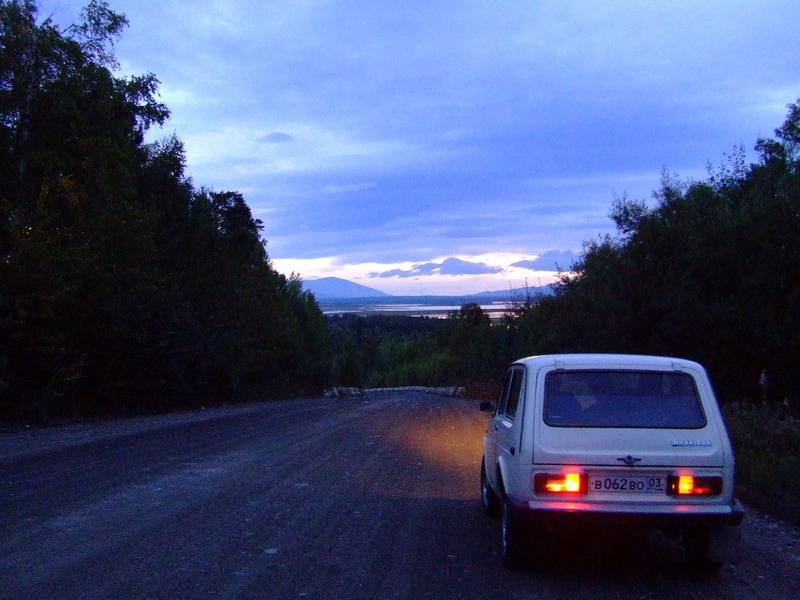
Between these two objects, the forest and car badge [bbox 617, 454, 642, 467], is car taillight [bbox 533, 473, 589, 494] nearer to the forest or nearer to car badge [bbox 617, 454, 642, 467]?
car badge [bbox 617, 454, 642, 467]

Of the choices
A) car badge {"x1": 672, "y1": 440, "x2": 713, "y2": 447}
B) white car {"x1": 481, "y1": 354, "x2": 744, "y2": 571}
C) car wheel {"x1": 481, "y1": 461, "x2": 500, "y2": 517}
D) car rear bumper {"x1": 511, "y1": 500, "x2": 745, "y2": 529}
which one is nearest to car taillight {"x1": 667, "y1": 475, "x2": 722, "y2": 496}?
white car {"x1": 481, "y1": 354, "x2": 744, "y2": 571}

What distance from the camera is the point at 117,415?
81.9 ft

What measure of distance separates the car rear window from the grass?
334cm

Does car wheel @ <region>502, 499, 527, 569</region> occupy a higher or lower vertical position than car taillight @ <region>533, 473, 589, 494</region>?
lower

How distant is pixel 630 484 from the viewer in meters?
6.39

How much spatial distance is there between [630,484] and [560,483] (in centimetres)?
55

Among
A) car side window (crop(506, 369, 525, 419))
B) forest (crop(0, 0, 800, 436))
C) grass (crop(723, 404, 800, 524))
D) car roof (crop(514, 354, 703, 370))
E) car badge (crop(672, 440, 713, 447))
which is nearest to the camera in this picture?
car badge (crop(672, 440, 713, 447))

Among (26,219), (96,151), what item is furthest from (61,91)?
(26,219)

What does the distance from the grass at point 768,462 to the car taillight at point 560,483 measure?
407cm

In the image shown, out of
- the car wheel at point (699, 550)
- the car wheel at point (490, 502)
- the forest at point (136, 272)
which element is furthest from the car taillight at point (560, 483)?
the forest at point (136, 272)

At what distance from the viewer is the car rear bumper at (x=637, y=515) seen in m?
6.31

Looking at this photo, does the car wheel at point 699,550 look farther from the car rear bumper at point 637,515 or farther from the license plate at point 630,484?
the license plate at point 630,484

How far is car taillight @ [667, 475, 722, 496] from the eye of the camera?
20.9ft

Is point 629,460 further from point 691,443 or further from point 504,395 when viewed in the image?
point 504,395
